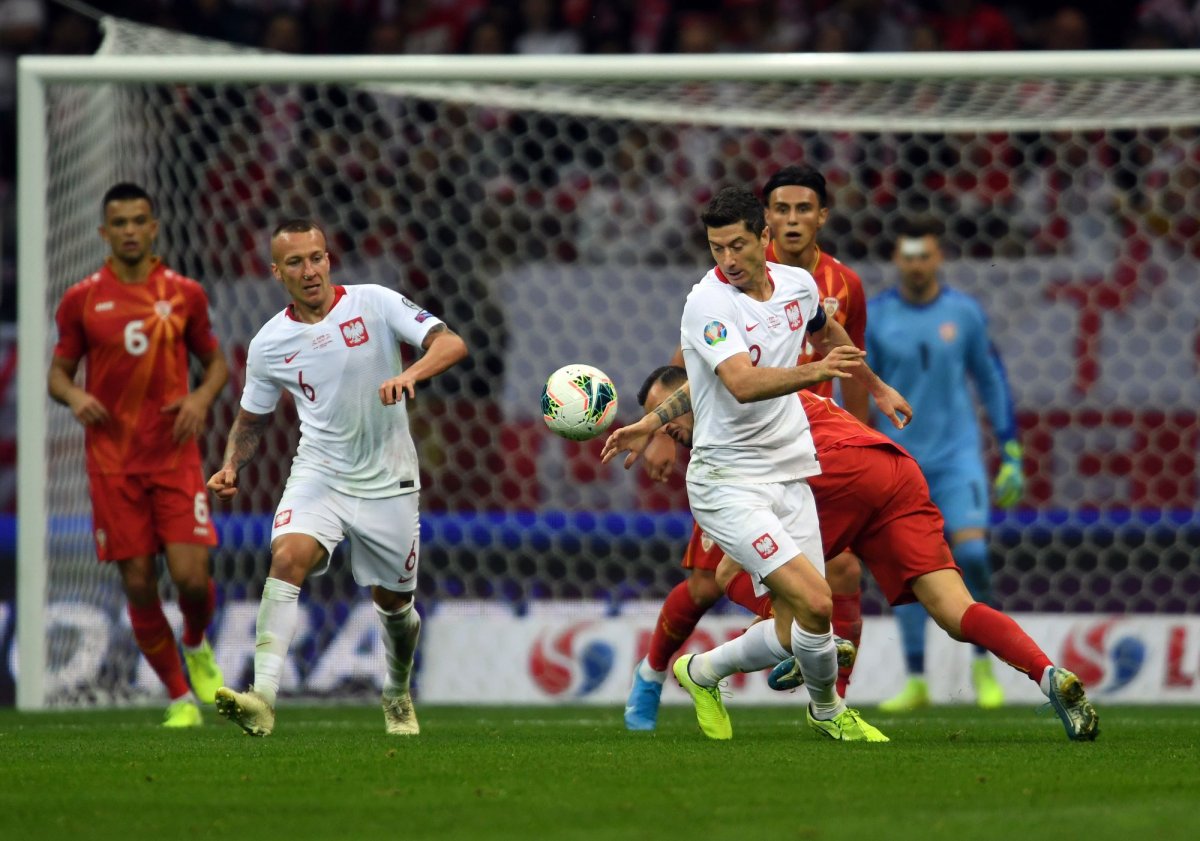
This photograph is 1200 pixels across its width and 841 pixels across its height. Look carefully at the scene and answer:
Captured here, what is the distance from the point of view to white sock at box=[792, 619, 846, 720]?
6250 millimetres

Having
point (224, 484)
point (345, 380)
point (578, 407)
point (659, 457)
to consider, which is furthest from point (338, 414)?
point (659, 457)

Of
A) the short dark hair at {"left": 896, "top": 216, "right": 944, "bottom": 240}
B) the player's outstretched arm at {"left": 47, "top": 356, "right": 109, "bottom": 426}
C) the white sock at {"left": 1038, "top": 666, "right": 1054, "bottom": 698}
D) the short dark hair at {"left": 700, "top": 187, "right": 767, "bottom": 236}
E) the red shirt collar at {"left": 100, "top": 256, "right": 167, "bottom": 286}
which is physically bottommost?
the white sock at {"left": 1038, "top": 666, "right": 1054, "bottom": 698}

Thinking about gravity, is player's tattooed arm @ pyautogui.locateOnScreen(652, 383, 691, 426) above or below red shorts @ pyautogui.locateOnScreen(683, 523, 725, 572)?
above

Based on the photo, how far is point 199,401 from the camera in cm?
859

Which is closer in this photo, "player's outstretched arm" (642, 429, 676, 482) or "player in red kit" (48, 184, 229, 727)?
"player's outstretched arm" (642, 429, 676, 482)

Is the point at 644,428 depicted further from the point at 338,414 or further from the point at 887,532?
the point at 338,414

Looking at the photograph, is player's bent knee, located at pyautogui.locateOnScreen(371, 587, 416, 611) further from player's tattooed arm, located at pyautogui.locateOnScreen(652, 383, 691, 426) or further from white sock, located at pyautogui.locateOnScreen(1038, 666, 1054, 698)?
white sock, located at pyautogui.locateOnScreen(1038, 666, 1054, 698)

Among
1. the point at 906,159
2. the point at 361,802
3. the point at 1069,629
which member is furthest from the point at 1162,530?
the point at 361,802

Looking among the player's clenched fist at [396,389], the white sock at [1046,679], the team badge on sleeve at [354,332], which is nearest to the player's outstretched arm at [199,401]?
the team badge on sleeve at [354,332]

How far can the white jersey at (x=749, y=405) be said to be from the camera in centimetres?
633

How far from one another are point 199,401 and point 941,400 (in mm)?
3624

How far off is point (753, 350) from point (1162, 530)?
500cm

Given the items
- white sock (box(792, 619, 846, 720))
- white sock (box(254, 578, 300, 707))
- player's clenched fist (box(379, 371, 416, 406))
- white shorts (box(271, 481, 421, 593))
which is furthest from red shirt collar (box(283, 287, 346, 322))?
white sock (box(792, 619, 846, 720))

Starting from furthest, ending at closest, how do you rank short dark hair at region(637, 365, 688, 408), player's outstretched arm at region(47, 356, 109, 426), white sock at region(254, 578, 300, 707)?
player's outstretched arm at region(47, 356, 109, 426) → short dark hair at region(637, 365, 688, 408) → white sock at region(254, 578, 300, 707)
